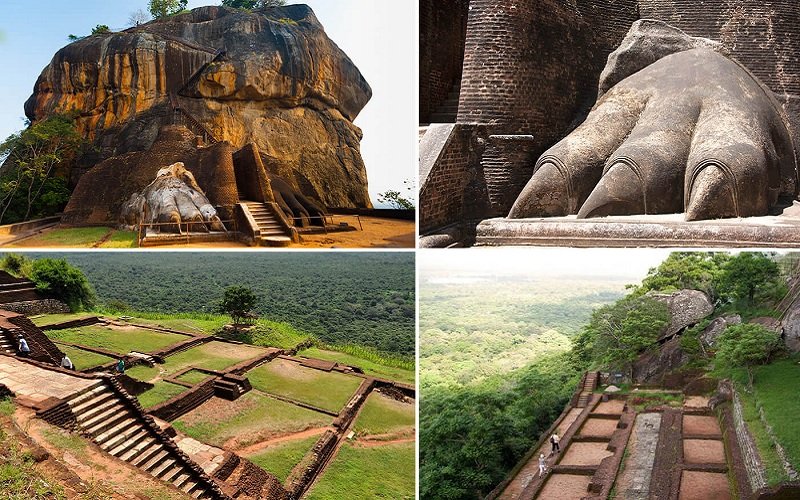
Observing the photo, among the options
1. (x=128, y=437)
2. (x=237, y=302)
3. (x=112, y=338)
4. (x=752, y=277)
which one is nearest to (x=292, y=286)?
(x=237, y=302)

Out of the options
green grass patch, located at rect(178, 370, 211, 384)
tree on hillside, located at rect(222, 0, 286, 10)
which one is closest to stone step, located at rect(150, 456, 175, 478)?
green grass patch, located at rect(178, 370, 211, 384)

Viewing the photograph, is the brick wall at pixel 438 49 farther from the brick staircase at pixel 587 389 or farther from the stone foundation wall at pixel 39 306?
the stone foundation wall at pixel 39 306

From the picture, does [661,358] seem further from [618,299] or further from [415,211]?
[415,211]

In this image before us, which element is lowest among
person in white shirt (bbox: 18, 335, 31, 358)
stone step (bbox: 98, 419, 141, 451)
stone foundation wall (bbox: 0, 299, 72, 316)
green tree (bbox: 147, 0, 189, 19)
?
stone step (bbox: 98, 419, 141, 451)

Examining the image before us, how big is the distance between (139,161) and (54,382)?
7.15 ft

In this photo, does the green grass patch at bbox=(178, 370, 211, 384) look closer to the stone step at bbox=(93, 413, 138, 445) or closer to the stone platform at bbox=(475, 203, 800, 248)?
the stone step at bbox=(93, 413, 138, 445)

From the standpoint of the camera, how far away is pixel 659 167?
5391mm

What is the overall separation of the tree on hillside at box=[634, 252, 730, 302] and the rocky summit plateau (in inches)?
127

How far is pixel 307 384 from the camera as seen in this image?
563 cm

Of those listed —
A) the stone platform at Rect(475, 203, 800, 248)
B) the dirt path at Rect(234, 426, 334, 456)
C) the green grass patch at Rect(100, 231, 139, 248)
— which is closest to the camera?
the green grass patch at Rect(100, 231, 139, 248)

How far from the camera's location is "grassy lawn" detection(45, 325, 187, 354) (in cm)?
575

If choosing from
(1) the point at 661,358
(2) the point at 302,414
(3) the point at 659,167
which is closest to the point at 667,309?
(1) the point at 661,358

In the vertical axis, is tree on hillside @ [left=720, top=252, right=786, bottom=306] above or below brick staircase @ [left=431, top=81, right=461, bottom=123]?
below

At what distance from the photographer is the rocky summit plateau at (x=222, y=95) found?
484cm
